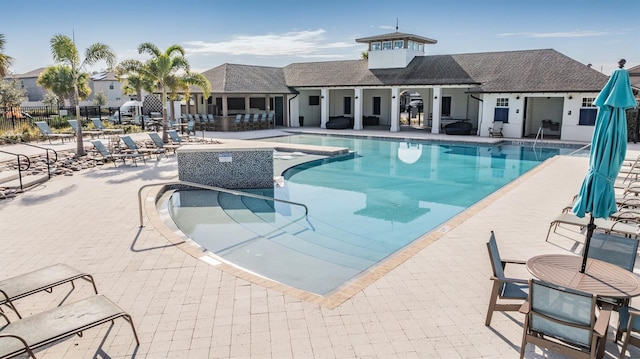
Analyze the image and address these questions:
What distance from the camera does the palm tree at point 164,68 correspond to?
19.9m

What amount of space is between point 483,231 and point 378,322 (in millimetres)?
3976

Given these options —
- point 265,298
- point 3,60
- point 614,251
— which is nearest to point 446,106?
point 3,60

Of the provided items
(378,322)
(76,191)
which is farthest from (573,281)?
(76,191)

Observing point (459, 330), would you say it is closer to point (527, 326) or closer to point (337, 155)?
point (527, 326)

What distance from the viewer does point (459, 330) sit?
15.0 feet

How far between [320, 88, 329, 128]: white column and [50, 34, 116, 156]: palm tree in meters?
15.8

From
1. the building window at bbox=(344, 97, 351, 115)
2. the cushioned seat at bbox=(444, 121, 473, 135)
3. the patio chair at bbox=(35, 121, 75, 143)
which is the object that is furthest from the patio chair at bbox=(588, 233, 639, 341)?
the building window at bbox=(344, 97, 351, 115)

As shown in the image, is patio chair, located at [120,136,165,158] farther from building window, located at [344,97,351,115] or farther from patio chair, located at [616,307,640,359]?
building window, located at [344,97,351,115]

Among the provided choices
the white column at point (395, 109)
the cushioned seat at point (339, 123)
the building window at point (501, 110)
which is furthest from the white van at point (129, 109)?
the building window at point (501, 110)

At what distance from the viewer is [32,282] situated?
4816 mm

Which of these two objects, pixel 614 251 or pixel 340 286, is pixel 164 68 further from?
pixel 614 251

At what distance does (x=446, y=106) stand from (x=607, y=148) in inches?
991

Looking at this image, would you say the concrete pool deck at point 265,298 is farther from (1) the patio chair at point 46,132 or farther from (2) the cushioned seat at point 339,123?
(2) the cushioned seat at point 339,123

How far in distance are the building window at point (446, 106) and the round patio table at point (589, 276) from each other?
24897 mm
